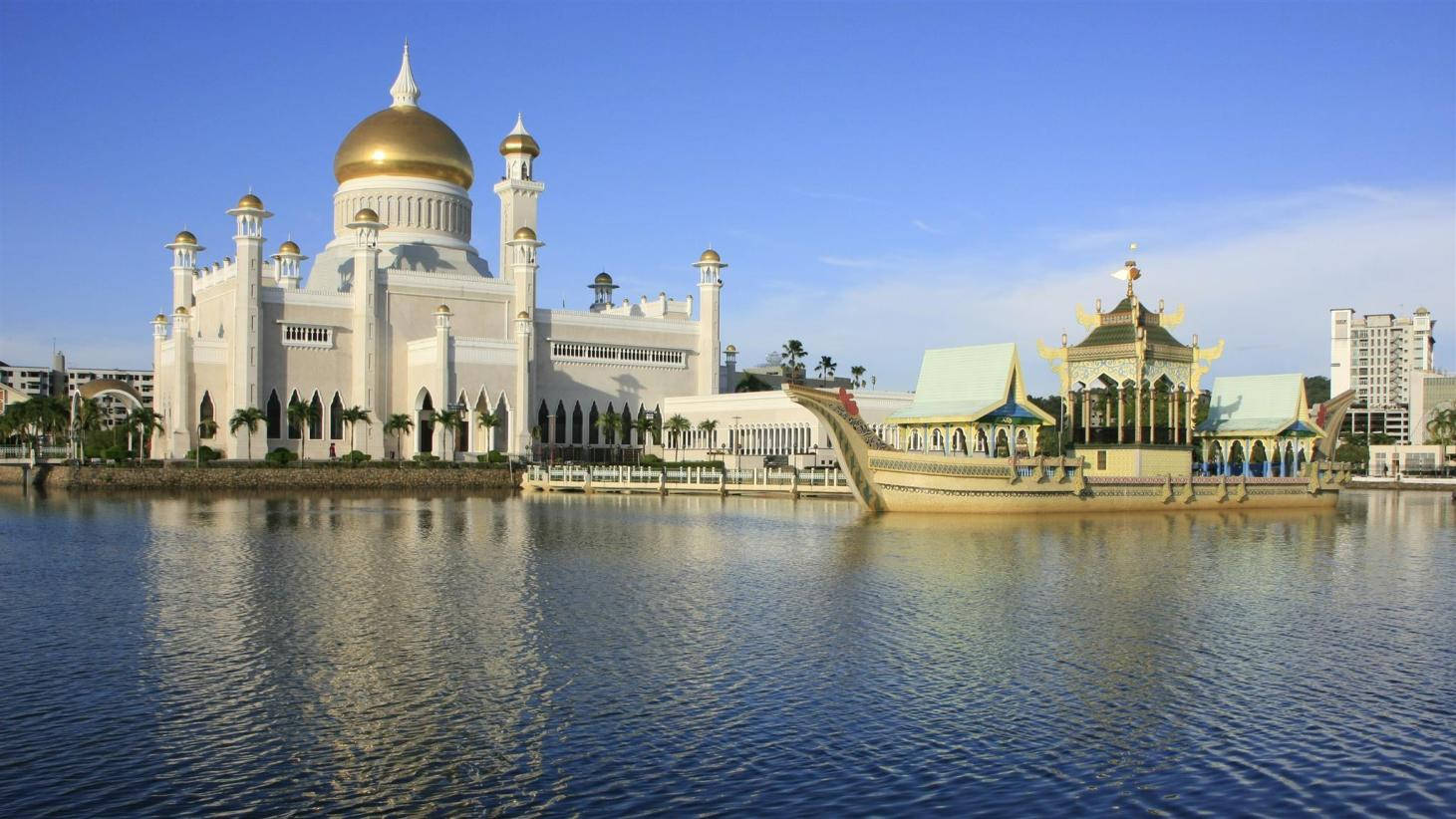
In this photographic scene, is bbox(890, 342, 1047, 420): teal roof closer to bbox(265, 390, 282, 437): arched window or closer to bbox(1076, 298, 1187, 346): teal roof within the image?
bbox(1076, 298, 1187, 346): teal roof

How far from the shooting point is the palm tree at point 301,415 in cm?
7000

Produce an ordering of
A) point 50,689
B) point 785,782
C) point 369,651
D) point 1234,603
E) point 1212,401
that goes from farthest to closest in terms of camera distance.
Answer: point 1212,401, point 1234,603, point 369,651, point 50,689, point 785,782

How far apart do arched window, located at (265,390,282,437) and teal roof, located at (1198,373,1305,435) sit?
1793 inches

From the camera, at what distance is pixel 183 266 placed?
254ft

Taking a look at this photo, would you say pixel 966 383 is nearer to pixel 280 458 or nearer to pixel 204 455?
pixel 280 458

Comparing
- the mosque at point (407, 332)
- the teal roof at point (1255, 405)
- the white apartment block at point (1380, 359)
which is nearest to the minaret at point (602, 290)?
the mosque at point (407, 332)

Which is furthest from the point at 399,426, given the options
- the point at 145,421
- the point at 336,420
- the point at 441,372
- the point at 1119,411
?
the point at 1119,411

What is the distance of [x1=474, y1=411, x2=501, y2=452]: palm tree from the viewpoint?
72.8 m

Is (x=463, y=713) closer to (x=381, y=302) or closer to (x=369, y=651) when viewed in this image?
(x=369, y=651)

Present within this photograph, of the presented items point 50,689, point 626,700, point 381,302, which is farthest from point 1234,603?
point 381,302

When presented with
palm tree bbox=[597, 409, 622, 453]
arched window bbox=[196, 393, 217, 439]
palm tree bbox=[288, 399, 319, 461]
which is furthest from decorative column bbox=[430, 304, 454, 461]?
arched window bbox=[196, 393, 217, 439]

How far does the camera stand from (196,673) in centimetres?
1741

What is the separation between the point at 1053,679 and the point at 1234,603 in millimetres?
8348

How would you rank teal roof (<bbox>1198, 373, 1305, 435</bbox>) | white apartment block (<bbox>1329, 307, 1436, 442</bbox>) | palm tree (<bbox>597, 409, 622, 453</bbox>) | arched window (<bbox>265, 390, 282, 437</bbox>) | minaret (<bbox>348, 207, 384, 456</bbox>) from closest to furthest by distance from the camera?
teal roof (<bbox>1198, 373, 1305, 435</bbox>) → arched window (<bbox>265, 390, 282, 437</bbox>) → minaret (<bbox>348, 207, 384, 456</bbox>) → palm tree (<bbox>597, 409, 622, 453</bbox>) → white apartment block (<bbox>1329, 307, 1436, 442</bbox>)
